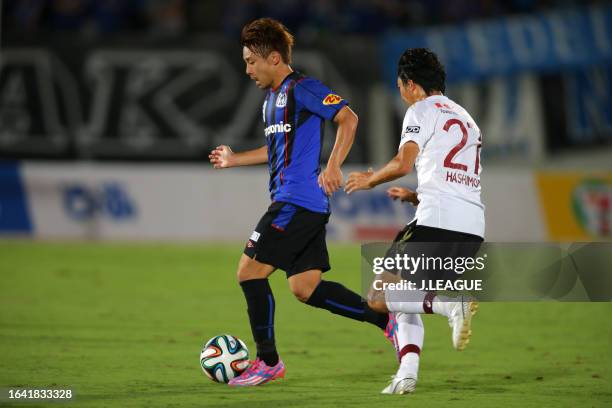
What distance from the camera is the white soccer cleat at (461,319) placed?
6.47m

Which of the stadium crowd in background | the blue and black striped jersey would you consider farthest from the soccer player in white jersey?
the stadium crowd in background

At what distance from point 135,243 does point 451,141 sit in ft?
38.6

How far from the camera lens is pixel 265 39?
23.3 feet

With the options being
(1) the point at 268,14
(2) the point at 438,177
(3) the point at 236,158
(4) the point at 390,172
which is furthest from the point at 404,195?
(1) the point at 268,14

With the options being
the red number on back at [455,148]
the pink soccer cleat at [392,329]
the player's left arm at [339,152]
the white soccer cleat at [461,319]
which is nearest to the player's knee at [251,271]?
the player's left arm at [339,152]

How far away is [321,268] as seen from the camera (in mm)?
7078

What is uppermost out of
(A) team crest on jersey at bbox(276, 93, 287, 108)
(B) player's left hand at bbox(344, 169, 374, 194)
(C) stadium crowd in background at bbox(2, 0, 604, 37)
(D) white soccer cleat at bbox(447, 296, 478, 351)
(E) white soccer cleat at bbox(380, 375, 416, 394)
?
(C) stadium crowd in background at bbox(2, 0, 604, 37)

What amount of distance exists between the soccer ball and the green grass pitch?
9 centimetres

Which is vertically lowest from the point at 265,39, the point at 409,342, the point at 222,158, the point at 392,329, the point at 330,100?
the point at 409,342

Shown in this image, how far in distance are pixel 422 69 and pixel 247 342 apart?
3106 millimetres

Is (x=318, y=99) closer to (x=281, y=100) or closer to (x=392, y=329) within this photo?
(x=281, y=100)

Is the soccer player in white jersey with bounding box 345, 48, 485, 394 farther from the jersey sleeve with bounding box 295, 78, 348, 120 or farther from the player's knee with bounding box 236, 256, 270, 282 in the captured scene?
the player's knee with bounding box 236, 256, 270, 282

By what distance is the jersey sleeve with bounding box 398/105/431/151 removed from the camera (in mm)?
6398

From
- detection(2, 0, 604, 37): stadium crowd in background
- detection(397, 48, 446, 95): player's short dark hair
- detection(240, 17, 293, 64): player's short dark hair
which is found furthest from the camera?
detection(2, 0, 604, 37): stadium crowd in background
